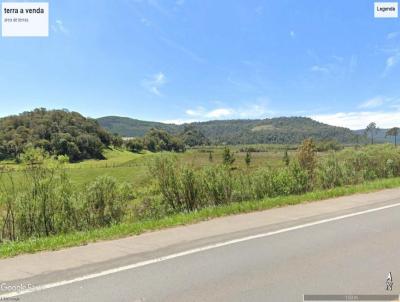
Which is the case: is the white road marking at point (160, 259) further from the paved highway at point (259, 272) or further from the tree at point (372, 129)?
the tree at point (372, 129)

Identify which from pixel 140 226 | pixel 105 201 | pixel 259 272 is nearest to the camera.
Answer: pixel 259 272

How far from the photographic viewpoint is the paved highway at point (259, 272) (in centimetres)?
492

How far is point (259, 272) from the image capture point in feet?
18.8

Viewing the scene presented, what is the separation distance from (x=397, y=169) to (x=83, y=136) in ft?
422

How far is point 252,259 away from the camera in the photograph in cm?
634

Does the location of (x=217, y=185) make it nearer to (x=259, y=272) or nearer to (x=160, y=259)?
(x=160, y=259)

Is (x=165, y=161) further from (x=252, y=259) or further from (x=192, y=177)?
(x=252, y=259)

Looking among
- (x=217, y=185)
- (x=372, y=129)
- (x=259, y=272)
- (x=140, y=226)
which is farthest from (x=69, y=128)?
(x=259, y=272)

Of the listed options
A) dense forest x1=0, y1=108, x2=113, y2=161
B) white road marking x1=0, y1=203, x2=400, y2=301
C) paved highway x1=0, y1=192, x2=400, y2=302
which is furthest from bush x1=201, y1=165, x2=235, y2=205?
dense forest x1=0, y1=108, x2=113, y2=161

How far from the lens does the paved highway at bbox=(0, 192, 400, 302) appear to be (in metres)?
4.92

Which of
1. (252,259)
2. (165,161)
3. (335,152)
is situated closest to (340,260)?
(252,259)

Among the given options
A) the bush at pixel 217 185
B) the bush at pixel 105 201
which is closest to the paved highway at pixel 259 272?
the bush at pixel 105 201

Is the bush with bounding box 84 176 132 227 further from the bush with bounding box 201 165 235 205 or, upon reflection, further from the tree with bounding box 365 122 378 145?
the tree with bounding box 365 122 378 145

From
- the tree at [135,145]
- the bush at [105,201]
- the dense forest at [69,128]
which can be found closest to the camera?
the bush at [105,201]
